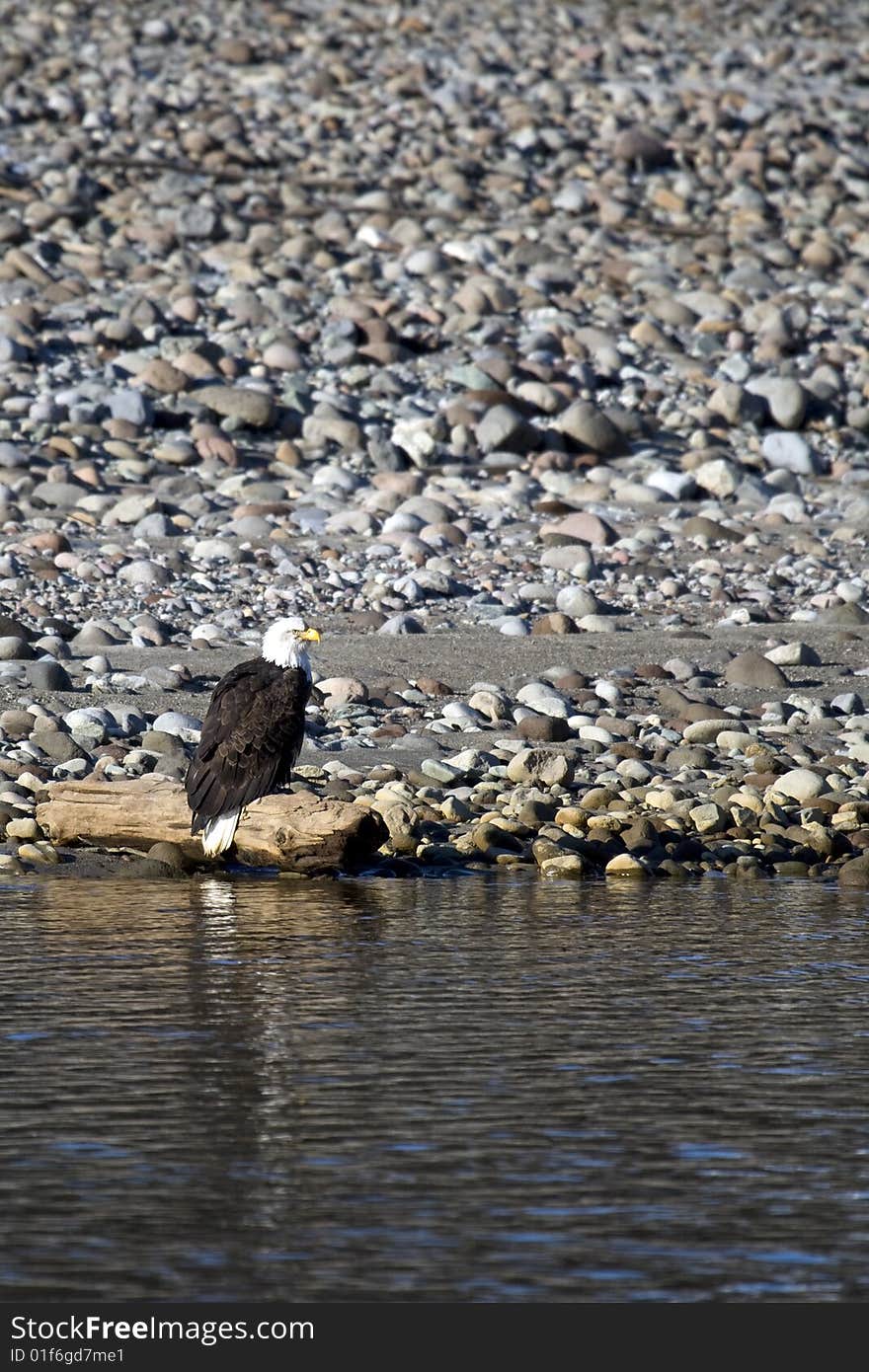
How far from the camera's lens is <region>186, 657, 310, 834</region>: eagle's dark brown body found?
9117 millimetres

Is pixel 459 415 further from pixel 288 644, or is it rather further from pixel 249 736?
pixel 249 736

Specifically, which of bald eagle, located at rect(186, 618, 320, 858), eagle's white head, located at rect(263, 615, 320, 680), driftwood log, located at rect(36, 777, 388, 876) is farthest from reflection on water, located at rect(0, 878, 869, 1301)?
eagle's white head, located at rect(263, 615, 320, 680)

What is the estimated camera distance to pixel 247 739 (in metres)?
9.28

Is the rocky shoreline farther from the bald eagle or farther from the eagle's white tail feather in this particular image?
the eagle's white tail feather

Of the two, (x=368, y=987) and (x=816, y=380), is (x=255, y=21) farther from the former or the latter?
(x=368, y=987)

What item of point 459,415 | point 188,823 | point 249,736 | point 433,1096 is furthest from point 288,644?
point 459,415

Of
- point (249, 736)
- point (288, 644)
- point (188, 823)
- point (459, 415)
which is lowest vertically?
point (459, 415)

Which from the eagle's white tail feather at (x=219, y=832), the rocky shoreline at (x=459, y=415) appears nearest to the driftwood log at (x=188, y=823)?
the eagle's white tail feather at (x=219, y=832)

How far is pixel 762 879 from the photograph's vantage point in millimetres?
9617

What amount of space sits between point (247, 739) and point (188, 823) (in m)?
0.45

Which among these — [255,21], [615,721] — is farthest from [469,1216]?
[255,21]

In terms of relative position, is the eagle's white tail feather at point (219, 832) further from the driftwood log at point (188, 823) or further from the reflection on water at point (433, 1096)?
the reflection on water at point (433, 1096)

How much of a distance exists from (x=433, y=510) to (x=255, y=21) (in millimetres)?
15094

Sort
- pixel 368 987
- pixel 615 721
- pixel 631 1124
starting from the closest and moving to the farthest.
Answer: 1. pixel 631 1124
2. pixel 368 987
3. pixel 615 721
